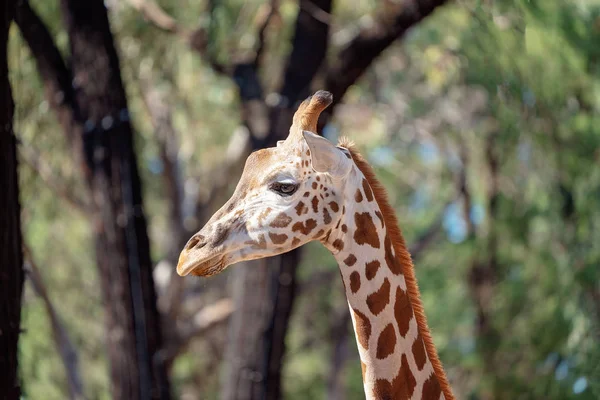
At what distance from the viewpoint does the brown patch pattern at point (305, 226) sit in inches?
145

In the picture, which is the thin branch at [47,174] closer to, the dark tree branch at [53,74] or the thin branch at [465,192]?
the dark tree branch at [53,74]

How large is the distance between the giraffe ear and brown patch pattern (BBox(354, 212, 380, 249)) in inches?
7.4

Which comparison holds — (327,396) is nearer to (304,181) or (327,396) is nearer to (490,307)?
(490,307)

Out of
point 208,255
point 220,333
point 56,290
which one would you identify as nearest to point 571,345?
point 208,255

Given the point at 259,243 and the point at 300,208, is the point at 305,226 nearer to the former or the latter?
the point at 300,208

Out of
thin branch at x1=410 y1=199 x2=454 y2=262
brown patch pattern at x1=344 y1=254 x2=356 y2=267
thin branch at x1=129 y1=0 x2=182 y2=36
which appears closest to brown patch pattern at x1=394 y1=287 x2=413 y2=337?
brown patch pattern at x1=344 y1=254 x2=356 y2=267

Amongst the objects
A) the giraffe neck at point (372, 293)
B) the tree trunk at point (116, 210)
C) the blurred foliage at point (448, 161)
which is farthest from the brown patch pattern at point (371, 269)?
the tree trunk at point (116, 210)

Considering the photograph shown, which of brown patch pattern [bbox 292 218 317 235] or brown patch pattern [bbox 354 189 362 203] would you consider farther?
brown patch pattern [bbox 354 189 362 203]

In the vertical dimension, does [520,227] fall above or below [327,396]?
above

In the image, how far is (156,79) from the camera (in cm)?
1212

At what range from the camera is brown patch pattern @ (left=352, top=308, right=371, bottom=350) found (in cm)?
383

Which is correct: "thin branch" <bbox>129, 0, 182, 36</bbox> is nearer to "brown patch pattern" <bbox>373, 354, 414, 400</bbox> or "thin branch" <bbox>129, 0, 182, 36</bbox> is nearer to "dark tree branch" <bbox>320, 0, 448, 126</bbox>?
"dark tree branch" <bbox>320, 0, 448, 126</bbox>

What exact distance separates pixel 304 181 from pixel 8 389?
178cm

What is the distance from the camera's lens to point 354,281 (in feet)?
12.6
